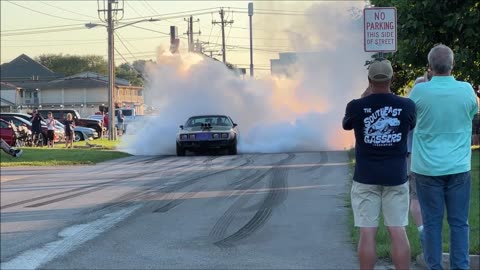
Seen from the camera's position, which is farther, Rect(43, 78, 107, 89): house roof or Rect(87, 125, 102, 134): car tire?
Rect(43, 78, 107, 89): house roof

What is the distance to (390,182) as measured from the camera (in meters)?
4.53

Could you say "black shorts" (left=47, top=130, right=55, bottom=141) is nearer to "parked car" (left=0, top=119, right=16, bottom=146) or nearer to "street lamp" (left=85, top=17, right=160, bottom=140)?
"parked car" (left=0, top=119, right=16, bottom=146)

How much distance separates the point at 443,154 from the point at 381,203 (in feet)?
2.00

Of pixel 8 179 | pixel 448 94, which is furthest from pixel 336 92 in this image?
pixel 448 94

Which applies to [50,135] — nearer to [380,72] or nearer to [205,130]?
[205,130]

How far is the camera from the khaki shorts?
460cm

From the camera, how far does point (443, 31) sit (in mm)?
8195

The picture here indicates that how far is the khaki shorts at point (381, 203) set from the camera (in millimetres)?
4598

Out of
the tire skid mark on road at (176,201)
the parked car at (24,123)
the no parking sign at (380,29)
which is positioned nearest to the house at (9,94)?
the parked car at (24,123)

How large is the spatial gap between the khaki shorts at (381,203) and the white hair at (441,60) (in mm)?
963

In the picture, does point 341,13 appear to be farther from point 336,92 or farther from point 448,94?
point 448,94

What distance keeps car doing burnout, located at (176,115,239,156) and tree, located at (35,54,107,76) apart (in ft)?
328

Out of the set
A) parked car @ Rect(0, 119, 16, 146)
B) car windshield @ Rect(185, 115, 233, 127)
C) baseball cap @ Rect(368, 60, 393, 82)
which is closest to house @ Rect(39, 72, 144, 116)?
parked car @ Rect(0, 119, 16, 146)

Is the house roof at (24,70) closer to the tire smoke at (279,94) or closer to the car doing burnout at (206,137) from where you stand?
the tire smoke at (279,94)
